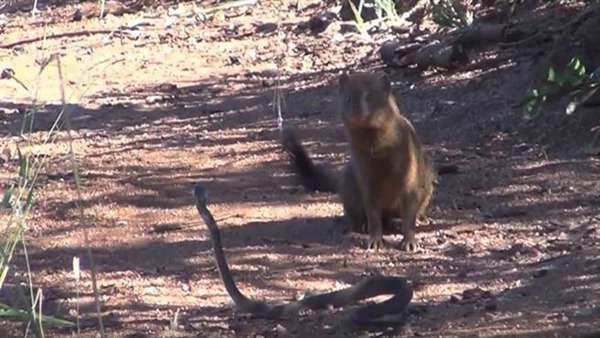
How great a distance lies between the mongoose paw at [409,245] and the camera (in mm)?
5473

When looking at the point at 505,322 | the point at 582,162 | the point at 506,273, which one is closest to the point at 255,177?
the point at 582,162

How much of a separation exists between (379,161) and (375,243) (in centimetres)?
36

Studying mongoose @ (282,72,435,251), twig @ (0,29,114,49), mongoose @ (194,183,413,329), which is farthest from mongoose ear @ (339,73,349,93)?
twig @ (0,29,114,49)

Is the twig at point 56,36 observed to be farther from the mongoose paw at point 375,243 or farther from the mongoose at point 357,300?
the mongoose at point 357,300

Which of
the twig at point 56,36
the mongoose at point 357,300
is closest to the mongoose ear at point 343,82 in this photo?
the mongoose at point 357,300

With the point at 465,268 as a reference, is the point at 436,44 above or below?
above

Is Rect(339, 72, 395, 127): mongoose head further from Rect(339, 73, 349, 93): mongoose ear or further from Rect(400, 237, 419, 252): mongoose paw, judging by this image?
Rect(400, 237, 419, 252): mongoose paw

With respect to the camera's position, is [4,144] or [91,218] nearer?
[91,218]

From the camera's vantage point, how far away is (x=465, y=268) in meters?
4.98

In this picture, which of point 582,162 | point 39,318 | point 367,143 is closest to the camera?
point 39,318

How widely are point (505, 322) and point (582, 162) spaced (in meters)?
2.17

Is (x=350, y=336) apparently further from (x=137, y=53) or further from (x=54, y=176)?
(x=137, y=53)

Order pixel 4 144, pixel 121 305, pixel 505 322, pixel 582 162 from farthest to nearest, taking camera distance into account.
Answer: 1. pixel 4 144
2. pixel 582 162
3. pixel 121 305
4. pixel 505 322

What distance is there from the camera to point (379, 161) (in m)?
5.66
